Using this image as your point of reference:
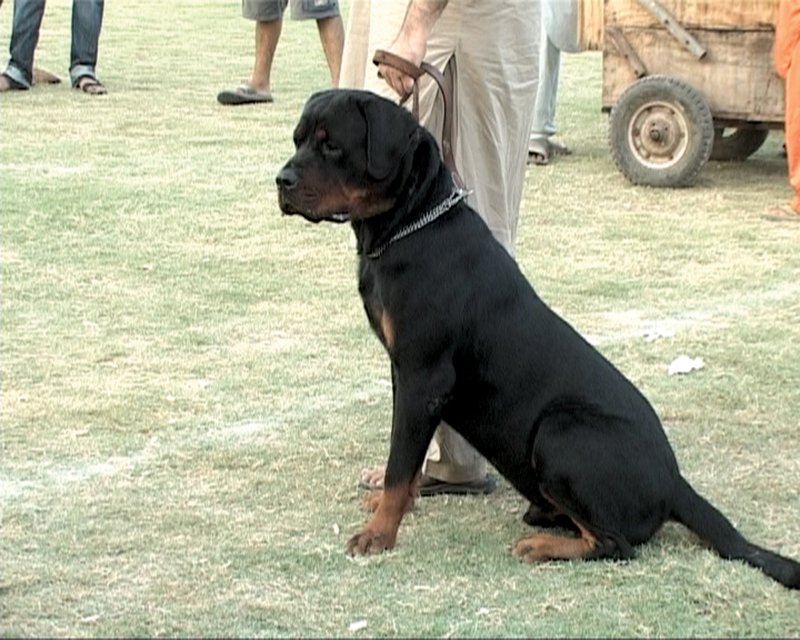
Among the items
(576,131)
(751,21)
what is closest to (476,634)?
(751,21)

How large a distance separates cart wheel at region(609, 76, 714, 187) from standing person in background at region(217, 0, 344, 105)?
9.02 ft

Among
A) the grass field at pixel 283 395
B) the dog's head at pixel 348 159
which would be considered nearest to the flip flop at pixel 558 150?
the grass field at pixel 283 395

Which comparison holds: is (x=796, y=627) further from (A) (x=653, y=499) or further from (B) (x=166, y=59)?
(B) (x=166, y=59)

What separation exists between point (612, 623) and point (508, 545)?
68 cm

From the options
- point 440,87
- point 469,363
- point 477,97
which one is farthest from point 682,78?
point 469,363

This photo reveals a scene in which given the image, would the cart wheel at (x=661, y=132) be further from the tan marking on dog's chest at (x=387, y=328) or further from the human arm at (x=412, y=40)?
the tan marking on dog's chest at (x=387, y=328)

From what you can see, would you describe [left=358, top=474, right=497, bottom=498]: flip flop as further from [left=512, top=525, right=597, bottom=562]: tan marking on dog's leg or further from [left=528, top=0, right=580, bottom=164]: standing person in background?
[left=528, top=0, right=580, bottom=164]: standing person in background

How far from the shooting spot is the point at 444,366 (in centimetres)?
417

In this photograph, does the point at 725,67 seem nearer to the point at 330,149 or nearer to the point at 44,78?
the point at 330,149

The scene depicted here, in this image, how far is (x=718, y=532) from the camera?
4129mm

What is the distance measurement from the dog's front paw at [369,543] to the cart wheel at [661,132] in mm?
5565

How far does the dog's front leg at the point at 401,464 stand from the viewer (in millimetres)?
4168

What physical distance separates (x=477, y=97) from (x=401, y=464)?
1.21 m

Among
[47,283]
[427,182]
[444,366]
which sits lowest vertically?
[47,283]
